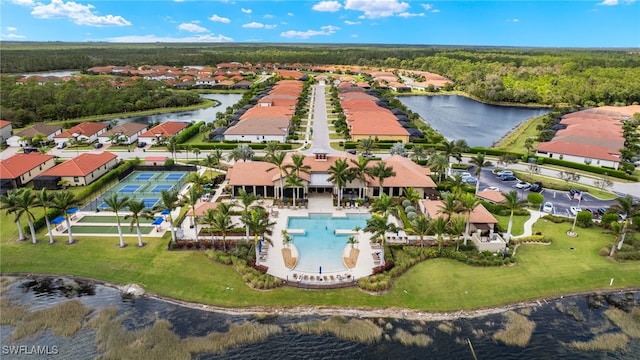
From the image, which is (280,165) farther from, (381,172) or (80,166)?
(80,166)

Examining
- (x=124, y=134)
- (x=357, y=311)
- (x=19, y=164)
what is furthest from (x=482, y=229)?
(x=124, y=134)

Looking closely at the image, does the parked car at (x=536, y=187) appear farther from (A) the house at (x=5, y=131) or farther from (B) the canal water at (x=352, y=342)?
(A) the house at (x=5, y=131)

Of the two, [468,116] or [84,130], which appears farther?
[468,116]

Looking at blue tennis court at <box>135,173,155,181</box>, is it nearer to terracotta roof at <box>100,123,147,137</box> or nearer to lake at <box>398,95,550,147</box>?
terracotta roof at <box>100,123,147,137</box>

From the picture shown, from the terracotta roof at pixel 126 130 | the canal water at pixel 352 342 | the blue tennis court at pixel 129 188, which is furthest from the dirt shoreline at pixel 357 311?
the terracotta roof at pixel 126 130

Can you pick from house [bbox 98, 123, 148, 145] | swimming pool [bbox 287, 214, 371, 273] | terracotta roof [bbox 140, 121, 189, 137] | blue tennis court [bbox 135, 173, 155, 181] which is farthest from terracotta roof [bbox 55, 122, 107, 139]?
swimming pool [bbox 287, 214, 371, 273]

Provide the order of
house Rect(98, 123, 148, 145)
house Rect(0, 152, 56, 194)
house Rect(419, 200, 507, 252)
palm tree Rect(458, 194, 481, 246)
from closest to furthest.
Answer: palm tree Rect(458, 194, 481, 246) → house Rect(419, 200, 507, 252) → house Rect(0, 152, 56, 194) → house Rect(98, 123, 148, 145)
